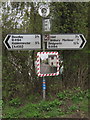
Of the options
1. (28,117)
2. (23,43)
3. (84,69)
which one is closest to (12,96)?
(28,117)

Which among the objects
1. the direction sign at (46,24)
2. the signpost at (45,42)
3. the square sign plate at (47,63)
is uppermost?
the direction sign at (46,24)

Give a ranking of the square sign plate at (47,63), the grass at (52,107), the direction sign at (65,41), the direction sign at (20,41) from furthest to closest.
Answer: the square sign plate at (47,63) → the direction sign at (65,41) → the direction sign at (20,41) → the grass at (52,107)

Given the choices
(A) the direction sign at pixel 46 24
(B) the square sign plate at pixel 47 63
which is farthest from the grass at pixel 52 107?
(A) the direction sign at pixel 46 24

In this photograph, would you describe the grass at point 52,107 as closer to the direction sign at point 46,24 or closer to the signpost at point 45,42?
the signpost at point 45,42

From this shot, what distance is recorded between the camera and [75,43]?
207 inches

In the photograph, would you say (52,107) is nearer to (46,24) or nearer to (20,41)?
(20,41)

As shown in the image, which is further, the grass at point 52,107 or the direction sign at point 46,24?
the direction sign at point 46,24

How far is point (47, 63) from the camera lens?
5.43 m

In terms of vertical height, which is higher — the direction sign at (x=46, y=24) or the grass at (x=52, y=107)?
the direction sign at (x=46, y=24)

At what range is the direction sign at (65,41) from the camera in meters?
5.21

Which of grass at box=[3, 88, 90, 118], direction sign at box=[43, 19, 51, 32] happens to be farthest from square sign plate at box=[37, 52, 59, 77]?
grass at box=[3, 88, 90, 118]

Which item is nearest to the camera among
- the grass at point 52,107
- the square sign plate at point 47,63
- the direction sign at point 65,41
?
the grass at point 52,107

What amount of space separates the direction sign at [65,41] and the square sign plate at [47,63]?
297 millimetres

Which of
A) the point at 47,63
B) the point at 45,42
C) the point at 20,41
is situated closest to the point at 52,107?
the point at 47,63
